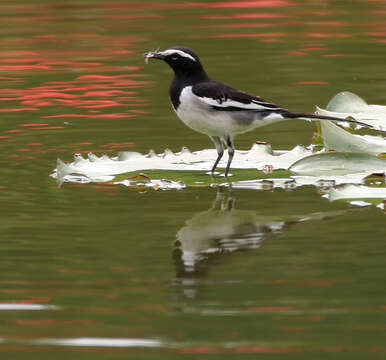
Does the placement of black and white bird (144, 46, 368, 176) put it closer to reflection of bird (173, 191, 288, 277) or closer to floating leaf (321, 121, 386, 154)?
floating leaf (321, 121, 386, 154)

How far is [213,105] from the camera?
760 centimetres

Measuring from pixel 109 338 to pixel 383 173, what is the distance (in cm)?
325

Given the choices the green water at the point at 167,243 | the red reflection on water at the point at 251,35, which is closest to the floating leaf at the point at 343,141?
the green water at the point at 167,243

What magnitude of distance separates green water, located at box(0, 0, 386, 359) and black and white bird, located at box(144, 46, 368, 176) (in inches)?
21.3

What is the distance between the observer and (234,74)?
1223 cm

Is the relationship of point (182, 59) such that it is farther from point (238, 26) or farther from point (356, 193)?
point (238, 26)

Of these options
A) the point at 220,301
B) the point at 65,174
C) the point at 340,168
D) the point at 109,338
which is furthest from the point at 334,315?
the point at 65,174

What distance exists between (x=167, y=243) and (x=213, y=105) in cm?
192

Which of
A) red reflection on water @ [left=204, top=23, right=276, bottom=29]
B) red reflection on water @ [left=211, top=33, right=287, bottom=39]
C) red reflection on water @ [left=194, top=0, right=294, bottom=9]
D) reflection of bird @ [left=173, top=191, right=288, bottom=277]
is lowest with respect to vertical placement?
red reflection on water @ [left=194, top=0, right=294, bottom=9]

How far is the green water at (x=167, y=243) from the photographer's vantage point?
174 inches

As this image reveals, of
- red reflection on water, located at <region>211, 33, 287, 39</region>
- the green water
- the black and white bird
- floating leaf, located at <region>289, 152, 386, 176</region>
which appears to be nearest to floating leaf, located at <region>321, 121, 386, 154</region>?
the black and white bird

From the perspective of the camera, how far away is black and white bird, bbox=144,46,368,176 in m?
7.62

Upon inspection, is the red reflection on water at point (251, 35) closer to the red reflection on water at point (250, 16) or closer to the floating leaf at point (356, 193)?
the red reflection on water at point (250, 16)

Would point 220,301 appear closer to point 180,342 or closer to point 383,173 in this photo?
point 180,342
